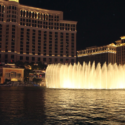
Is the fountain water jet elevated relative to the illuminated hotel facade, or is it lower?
lower

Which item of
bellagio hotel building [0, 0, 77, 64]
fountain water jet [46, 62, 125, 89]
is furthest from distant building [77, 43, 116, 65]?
fountain water jet [46, 62, 125, 89]

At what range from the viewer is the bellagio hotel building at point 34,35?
395 feet

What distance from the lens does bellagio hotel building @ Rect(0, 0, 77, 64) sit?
12044 cm

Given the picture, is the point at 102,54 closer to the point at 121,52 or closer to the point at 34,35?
the point at 121,52

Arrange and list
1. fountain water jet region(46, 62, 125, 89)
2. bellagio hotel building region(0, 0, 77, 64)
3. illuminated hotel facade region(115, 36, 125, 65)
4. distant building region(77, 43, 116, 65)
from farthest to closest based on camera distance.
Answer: distant building region(77, 43, 116, 65) → illuminated hotel facade region(115, 36, 125, 65) → bellagio hotel building region(0, 0, 77, 64) → fountain water jet region(46, 62, 125, 89)

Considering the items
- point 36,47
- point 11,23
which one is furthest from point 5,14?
point 36,47

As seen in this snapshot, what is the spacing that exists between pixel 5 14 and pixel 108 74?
8913 centimetres

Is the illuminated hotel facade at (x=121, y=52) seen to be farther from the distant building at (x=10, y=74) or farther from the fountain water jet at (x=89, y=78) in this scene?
the fountain water jet at (x=89, y=78)

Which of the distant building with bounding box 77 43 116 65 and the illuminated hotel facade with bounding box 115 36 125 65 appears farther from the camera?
the distant building with bounding box 77 43 116 65

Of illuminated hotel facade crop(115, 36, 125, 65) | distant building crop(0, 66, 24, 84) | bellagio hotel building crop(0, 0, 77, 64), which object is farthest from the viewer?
illuminated hotel facade crop(115, 36, 125, 65)

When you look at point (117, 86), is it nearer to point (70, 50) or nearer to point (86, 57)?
point (70, 50)

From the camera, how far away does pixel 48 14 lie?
13512 cm

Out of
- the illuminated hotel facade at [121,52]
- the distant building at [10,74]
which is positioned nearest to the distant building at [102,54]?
the illuminated hotel facade at [121,52]

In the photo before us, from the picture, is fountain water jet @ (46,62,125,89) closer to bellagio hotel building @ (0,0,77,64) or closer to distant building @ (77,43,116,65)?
bellagio hotel building @ (0,0,77,64)
